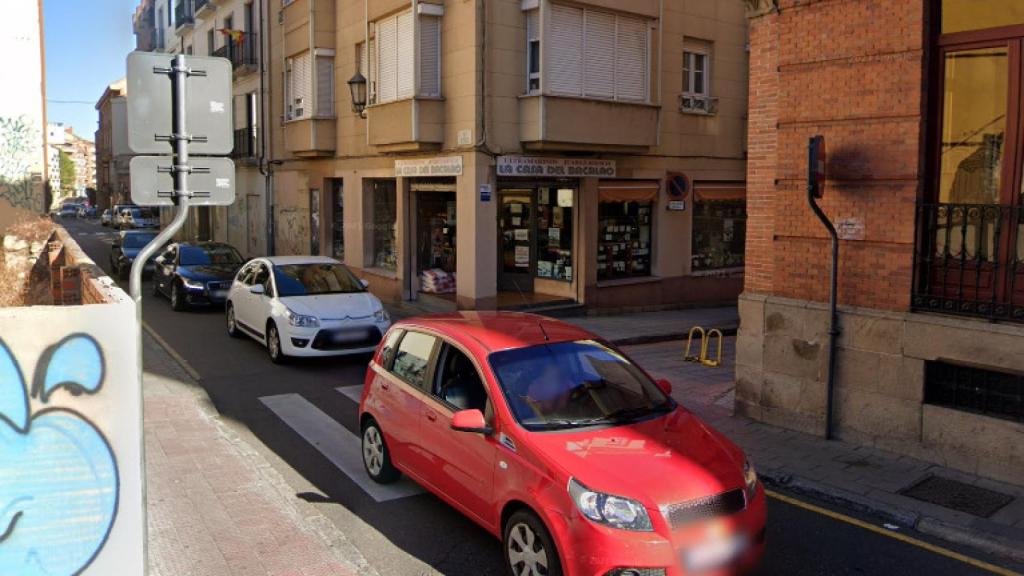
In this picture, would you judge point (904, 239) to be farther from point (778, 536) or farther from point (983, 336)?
point (778, 536)

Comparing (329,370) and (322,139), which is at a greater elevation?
(322,139)

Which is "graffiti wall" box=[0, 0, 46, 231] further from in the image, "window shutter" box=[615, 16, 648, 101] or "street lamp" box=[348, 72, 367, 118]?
"window shutter" box=[615, 16, 648, 101]

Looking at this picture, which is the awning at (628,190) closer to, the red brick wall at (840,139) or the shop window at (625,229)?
the shop window at (625,229)

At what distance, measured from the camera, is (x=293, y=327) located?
1212 cm

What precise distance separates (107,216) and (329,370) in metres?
61.3

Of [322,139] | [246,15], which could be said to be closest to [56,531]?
[322,139]

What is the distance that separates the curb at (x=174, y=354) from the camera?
1184cm

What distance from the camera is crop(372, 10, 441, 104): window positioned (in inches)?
668

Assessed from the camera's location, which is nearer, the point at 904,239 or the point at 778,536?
the point at 778,536

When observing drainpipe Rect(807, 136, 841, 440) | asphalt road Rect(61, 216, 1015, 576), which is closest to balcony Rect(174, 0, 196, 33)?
asphalt road Rect(61, 216, 1015, 576)

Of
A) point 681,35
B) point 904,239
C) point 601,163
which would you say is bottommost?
point 904,239

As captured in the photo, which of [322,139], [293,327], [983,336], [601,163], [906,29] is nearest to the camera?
[983,336]

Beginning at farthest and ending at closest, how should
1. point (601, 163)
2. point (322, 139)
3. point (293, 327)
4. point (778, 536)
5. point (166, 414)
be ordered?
1. point (322, 139)
2. point (601, 163)
3. point (293, 327)
4. point (166, 414)
5. point (778, 536)

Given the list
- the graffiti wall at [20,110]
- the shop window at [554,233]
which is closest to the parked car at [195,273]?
the shop window at [554,233]
